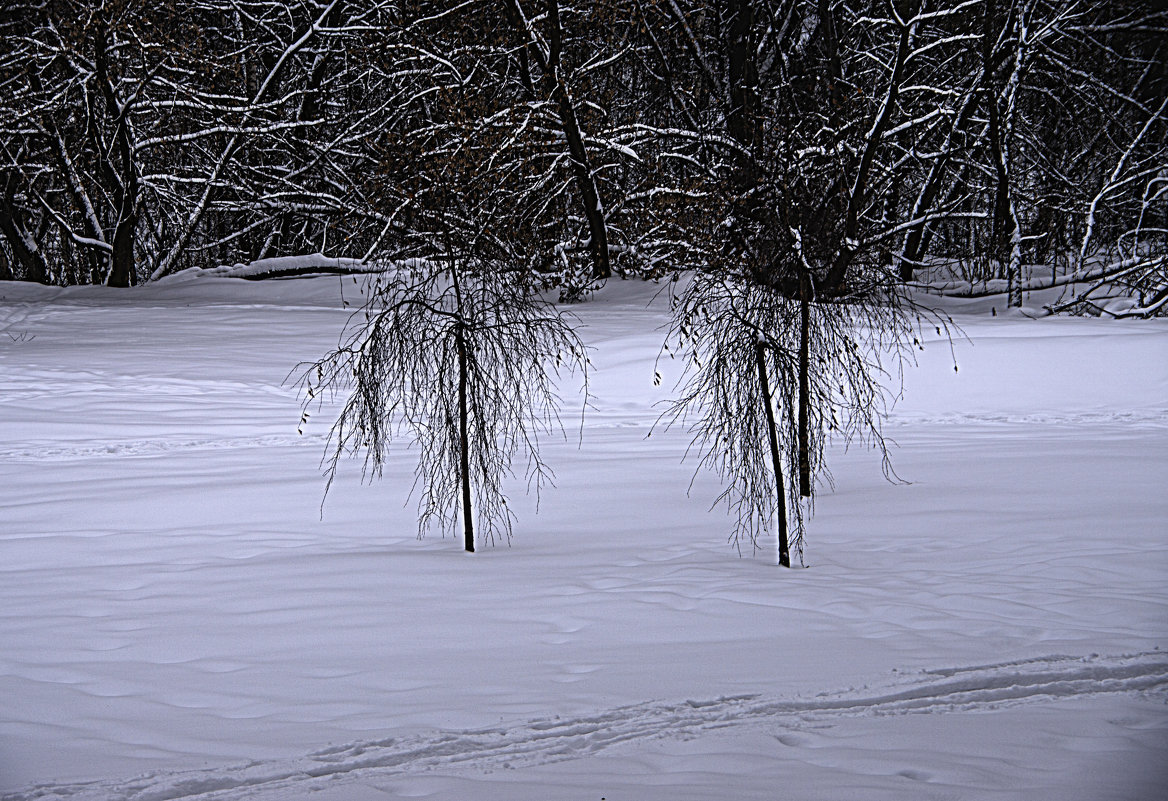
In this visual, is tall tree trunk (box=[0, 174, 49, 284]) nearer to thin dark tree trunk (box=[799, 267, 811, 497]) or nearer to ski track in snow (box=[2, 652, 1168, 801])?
thin dark tree trunk (box=[799, 267, 811, 497])

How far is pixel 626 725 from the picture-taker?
4.20 metres

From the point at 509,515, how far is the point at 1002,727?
436 cm

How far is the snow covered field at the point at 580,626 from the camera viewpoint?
3.85m

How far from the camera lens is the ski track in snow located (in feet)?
12.2

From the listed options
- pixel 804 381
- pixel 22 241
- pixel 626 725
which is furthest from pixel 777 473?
pixel 22 241

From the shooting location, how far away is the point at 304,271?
1914 cm

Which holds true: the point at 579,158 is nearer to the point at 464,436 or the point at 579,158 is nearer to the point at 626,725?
the point at 464,436

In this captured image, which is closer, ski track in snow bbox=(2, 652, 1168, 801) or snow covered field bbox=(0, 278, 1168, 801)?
ski track in snow bbox=(2, 652, 1168, 801)

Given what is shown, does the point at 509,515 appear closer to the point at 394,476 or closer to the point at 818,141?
the point at 394,476

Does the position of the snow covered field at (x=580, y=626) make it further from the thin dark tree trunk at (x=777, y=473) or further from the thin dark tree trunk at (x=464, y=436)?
the thin dark tree trunk at (x=464, y=436)

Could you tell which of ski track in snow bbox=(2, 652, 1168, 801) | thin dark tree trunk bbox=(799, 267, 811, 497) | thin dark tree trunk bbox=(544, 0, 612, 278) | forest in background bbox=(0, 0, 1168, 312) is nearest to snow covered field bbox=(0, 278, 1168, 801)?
ski track in snow bbox=(2, 652, 1168, 801)

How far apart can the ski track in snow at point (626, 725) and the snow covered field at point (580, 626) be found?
0.05 ft

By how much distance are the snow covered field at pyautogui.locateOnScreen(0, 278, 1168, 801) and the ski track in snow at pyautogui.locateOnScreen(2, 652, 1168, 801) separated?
16 mm

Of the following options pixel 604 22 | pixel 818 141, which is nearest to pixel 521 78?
Answer: pixel 604 22
